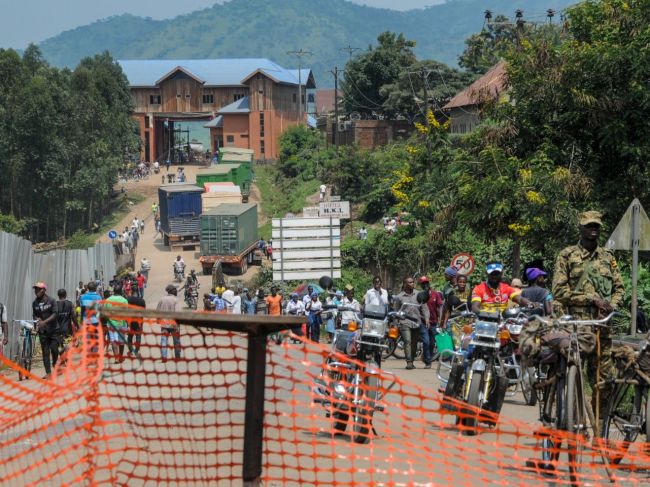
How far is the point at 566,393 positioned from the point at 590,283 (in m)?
1.13

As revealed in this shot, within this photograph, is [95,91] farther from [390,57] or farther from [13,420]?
[13,420]

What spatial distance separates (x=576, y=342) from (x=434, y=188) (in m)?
31.0

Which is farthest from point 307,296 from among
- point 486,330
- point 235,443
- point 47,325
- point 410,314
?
point 235,443

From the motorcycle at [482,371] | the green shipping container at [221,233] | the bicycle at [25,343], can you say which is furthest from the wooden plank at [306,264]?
the green shipping container at [221,233]

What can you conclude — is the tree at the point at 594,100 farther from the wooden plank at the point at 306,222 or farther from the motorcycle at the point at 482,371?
the motorcycle at the point at 482,371

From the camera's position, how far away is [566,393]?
7926mm

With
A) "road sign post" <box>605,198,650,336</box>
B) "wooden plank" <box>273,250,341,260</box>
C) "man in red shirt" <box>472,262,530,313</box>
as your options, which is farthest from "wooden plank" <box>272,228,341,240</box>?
"road sign post" <box>605,198,650,336</box>

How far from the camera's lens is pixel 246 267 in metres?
53.2

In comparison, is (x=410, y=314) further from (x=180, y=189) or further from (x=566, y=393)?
(x=180, y=189)

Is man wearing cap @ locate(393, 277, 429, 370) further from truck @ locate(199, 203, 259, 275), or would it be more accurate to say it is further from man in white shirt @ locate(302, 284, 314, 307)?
truck @ locate(199, 203, 259, 275)

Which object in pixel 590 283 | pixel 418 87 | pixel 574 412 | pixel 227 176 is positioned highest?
pixel 418 87

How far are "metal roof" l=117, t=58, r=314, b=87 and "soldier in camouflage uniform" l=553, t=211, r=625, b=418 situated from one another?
92.0 meters

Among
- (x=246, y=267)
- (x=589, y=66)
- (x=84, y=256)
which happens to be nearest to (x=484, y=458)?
(x=589, y=66)

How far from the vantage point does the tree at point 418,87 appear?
76.1 metres
